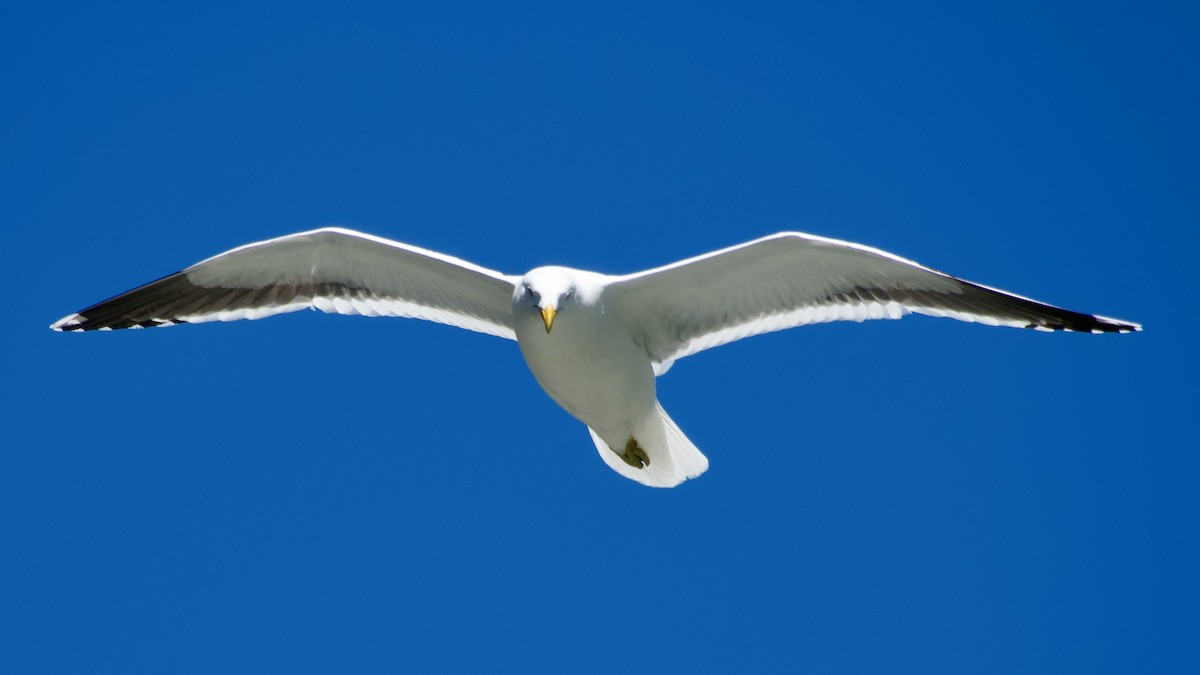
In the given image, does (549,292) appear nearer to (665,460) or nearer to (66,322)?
(665,460)

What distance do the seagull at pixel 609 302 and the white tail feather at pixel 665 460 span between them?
10 mm

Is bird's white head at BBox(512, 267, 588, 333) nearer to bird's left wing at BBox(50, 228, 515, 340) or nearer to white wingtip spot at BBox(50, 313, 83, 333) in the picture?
bird's left wing at BBox(50, 228, 515, 340)

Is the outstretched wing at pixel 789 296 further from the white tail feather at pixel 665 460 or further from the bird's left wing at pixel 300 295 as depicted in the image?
the bird's left wing at pixel 300 295

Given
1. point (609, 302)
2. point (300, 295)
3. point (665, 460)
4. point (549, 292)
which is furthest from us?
point (300, 295)

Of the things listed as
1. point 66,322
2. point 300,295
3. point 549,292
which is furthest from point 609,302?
point 66,322

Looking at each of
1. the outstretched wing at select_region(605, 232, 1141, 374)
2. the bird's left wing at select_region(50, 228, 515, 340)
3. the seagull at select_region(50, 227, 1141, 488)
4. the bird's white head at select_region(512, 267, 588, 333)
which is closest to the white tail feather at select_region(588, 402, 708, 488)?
the seagull at select_region(50, 227, 1141, 488)

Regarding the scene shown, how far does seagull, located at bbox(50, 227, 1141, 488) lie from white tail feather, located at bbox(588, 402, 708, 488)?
1cm

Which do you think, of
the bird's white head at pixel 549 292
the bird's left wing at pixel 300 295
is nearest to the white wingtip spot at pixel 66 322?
the bird's left wing at pixel 300 295

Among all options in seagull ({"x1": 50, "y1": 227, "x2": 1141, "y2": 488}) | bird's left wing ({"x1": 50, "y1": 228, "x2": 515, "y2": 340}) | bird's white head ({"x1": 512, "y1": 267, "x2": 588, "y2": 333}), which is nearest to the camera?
bird's white head ({"x1": 512, "y1": 267, "x2": 588, "y2": 333})

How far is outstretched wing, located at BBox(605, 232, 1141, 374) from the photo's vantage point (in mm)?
8496

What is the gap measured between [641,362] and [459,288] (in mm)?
1381

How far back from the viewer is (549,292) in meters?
8.02

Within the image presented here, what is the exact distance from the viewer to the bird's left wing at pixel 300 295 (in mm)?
9312

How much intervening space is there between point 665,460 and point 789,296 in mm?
1370
